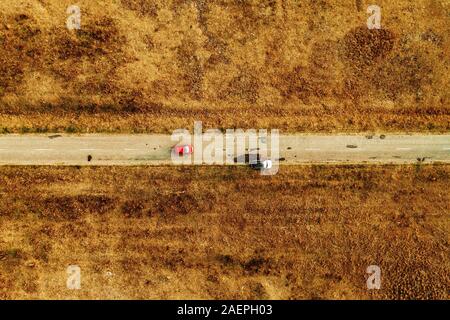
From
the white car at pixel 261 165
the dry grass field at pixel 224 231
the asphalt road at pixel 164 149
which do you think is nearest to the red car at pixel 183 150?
the asphalt road at pixel 164 149

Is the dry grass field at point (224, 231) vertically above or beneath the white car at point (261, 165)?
beneath

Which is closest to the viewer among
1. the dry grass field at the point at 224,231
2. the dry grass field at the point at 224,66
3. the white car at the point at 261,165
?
the dry grass field at the point at 224,66

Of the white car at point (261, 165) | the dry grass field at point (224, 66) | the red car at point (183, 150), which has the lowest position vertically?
the white car at point (261, 165)

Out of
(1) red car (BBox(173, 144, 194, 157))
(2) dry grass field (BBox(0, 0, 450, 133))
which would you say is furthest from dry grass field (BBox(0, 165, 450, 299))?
(2) dry grass field (BBox(0, 0, 450, 133))

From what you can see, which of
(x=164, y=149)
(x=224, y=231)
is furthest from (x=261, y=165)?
(x=164, y=149)

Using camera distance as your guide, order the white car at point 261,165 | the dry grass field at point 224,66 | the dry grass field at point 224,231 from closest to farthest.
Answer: the dry grass field at point 224,66
the dry grass field at point 224,231
the white car at point 261,165

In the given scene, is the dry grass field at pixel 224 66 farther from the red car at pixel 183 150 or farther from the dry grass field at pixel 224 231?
the dry grass field at pixel 224 231

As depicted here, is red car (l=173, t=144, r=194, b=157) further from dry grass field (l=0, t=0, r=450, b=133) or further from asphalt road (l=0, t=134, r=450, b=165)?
dry grass field (l=0, t=0, r=450, b=133)
